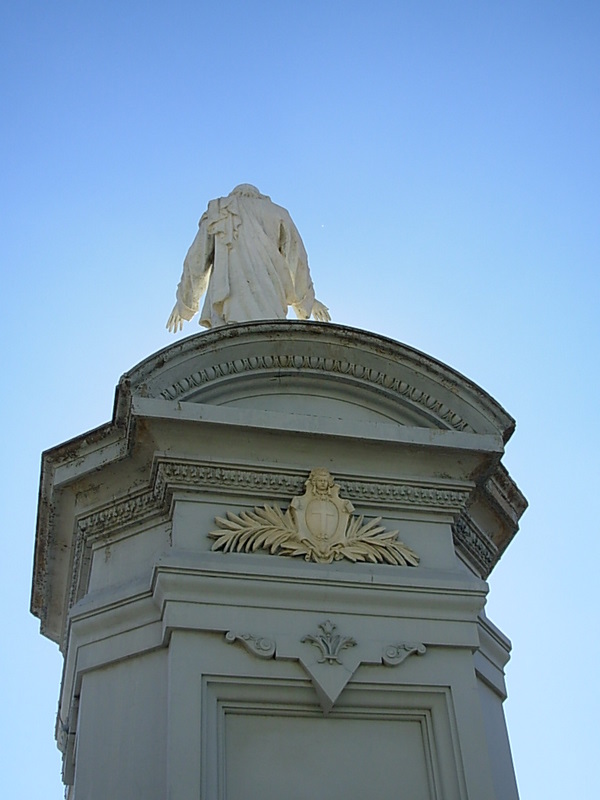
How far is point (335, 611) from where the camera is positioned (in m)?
7.15

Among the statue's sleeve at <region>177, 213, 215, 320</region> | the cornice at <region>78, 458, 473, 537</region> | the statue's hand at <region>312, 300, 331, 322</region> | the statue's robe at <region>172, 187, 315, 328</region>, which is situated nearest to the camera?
the cornice at <region>78, 458, 473, 537</region>

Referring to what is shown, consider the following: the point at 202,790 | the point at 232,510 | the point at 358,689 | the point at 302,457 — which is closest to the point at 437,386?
the point at 302,457

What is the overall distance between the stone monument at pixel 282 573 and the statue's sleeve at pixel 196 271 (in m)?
2.21

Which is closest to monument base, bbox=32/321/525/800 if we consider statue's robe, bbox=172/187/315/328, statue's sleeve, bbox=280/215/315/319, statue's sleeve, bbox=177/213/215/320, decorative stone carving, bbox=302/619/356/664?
decorative stone carving, bbox=302/619/356/664

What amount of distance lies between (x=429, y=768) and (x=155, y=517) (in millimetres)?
2309

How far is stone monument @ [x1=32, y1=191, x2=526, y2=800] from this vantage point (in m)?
6.71

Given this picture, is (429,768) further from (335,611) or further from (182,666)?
(182,666)

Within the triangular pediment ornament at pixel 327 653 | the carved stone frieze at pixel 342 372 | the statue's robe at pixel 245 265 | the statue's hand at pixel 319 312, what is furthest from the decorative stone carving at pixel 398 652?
the statue's hand at pixel 319 312

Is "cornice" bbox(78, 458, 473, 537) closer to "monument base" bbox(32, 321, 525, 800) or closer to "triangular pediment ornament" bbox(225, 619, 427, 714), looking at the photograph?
"monument base" bbox(32, 321, 525, 800)

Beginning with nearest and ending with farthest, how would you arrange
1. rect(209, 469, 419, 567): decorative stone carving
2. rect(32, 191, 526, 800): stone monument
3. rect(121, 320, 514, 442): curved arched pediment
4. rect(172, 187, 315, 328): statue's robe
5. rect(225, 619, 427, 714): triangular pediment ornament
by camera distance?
rect(32, 191, 526, 800): stone monument → rect(225, 619, 427, 714): triangular pediment ornament → rect(209, 469, 419, 567): decorative stone carving → rect(121, 320, 514, 442): curved arched pediment → rect(172, 187, 315, 328): statue's robe

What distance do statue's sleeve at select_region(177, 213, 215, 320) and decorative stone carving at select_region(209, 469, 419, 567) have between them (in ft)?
9.88

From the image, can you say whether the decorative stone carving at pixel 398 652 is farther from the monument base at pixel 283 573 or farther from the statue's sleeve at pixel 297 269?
the statue's sleeve at pixel 297 269

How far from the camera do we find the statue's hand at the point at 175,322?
10.3 m

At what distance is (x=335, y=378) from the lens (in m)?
8.20
